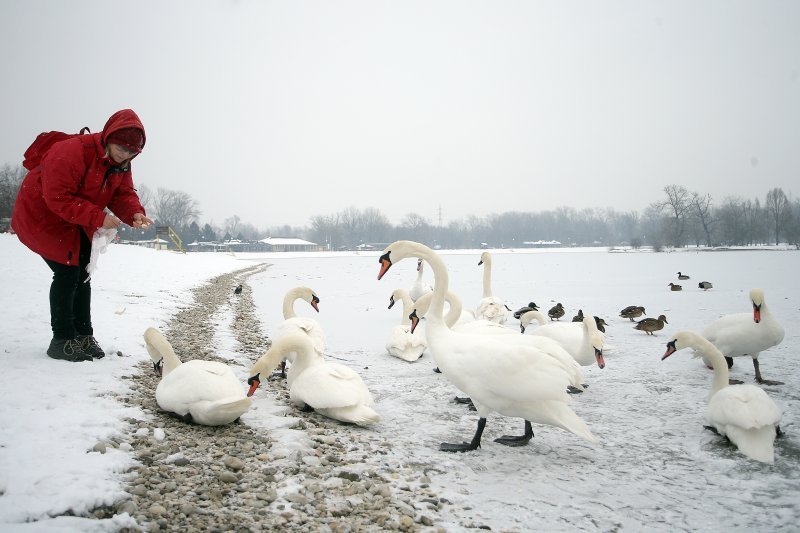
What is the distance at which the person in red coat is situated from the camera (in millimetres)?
3924

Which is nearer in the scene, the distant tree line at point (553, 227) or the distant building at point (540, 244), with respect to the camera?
the distant tree line at point (553, 227)

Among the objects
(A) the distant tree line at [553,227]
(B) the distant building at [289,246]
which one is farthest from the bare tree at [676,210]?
(B) the distant building at [289,246]

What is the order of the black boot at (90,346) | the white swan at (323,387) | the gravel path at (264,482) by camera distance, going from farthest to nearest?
the black boot at (90,346) → the white swan at (323,387) → the gravel path at (264,482)

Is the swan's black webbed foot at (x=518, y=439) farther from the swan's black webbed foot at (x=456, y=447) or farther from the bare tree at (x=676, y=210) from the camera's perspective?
the bare tree at (x=676, y=210)

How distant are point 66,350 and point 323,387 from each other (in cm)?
238

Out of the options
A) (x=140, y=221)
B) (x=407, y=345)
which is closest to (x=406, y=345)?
(x=407, y=345)

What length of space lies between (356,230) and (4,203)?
287 feet

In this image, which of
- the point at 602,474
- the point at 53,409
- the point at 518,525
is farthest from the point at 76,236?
the point at 602,474

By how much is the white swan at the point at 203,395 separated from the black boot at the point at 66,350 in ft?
4.02

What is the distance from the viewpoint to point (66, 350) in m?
4.23

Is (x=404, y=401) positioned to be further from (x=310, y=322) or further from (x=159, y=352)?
(x=159, y=352)

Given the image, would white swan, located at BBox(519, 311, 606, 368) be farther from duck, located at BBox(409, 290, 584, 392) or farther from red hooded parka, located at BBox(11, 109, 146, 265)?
red hooded parka, located at BBox(11, 109, 146, 265)

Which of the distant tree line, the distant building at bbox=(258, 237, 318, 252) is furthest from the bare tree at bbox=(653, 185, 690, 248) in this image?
the distant building at bbox=(258, 237, 318, 252)

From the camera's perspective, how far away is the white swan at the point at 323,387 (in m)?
3.80
